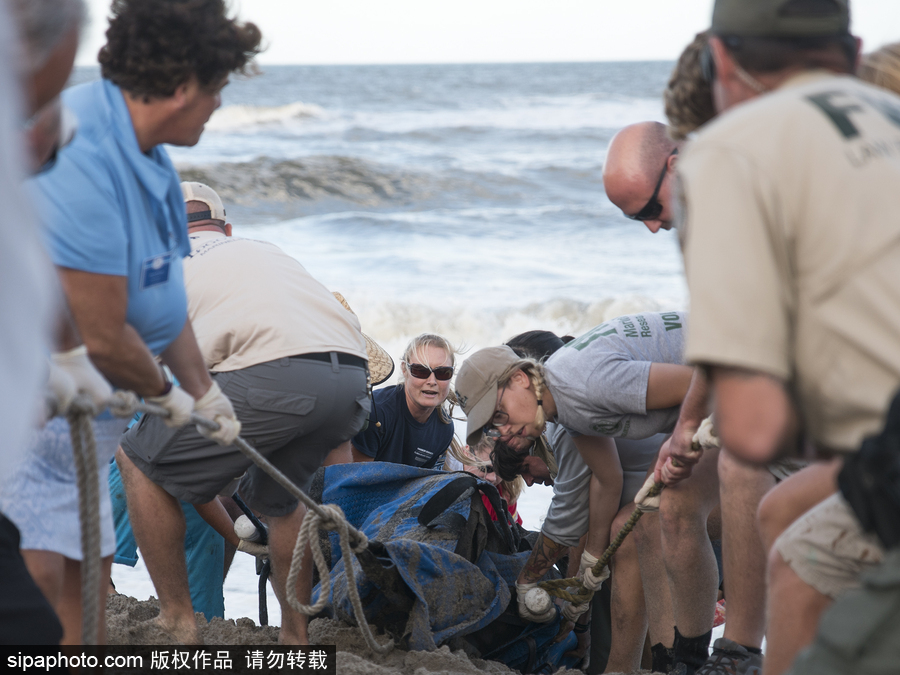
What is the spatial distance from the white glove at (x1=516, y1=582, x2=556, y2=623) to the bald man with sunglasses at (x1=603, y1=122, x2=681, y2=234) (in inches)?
59.3

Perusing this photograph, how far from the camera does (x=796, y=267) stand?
4.05ft

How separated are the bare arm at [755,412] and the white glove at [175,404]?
1447 mm

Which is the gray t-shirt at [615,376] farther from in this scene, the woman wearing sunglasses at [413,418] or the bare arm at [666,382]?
the woman wearing sunglasses at [413,418]

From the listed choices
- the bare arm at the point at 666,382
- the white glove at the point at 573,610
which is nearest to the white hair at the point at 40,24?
the bare arm at the point at 666,382

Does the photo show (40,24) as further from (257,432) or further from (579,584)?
(579,584)

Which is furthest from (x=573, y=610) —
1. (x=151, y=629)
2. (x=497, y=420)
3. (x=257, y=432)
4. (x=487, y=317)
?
(x=487, y=317)

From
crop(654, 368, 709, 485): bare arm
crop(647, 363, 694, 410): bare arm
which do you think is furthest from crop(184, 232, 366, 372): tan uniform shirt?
crop(654, 368, 709, 485): bare arm

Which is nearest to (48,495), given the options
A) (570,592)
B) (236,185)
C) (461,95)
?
(570,592)

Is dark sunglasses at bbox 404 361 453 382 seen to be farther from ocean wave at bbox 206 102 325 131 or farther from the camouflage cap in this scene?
ocean wave at bbox 206 102 325 131

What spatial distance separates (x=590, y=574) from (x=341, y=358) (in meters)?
1.29

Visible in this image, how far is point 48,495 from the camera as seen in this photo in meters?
1.99

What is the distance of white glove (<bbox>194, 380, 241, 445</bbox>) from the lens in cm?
231

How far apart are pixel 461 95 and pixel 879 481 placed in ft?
144

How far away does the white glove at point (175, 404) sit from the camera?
2162mm
